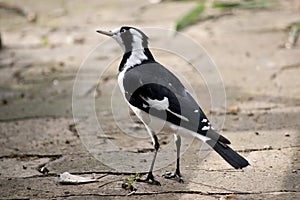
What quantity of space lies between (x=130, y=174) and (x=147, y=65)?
66 cm

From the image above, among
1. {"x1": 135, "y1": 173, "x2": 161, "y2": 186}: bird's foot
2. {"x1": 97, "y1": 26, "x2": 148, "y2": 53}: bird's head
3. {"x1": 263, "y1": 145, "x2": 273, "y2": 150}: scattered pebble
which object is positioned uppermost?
{"x1": 97, "y1": 26, "x2": 148, "y2": 53}: bird's head

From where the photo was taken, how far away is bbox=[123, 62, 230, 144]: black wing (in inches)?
148

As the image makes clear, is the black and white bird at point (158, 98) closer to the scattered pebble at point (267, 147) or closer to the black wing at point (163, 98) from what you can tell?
the black wing at point (163, 98)

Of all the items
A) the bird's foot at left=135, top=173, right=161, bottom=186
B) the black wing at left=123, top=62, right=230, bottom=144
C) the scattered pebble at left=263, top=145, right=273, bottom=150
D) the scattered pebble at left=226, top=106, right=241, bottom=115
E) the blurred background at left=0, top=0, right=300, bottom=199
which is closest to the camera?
the black wing at left=123, top=62, right=230, bottom=144

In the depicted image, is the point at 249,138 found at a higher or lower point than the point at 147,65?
lower

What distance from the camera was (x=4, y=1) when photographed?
992 centimetres

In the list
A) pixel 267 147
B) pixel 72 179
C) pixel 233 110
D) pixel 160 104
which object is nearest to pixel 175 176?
pixel 160 104

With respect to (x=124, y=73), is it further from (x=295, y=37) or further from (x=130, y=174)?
(x=295, y=37)

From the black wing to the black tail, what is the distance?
3cm

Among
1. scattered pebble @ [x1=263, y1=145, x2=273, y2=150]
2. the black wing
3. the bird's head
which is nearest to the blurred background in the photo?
scattered pebble @ [x1=263, y1=145, x2=273, y2=150]

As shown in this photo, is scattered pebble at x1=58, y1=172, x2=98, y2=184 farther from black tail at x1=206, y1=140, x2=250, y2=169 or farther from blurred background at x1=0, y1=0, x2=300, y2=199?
black tail at x1=206, y1=140, x2=250, y2=169

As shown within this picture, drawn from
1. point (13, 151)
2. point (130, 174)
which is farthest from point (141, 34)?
point (13, 151)

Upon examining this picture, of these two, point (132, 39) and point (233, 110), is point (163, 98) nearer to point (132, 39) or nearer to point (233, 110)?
point (132, 39)

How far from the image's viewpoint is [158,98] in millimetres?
3850
